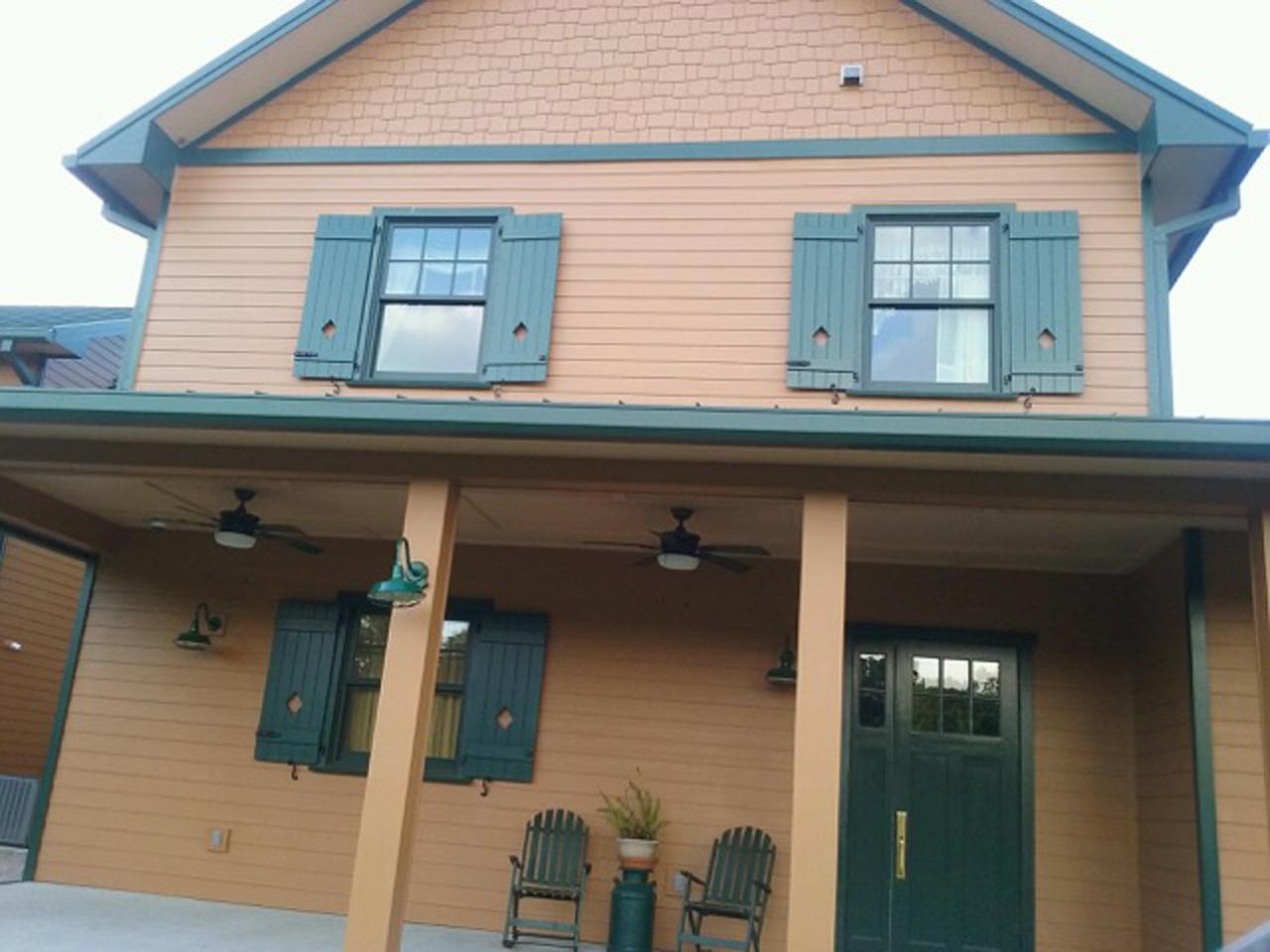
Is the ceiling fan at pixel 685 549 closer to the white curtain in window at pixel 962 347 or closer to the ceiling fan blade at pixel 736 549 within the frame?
the ceiling fan blade at pixel 736 549

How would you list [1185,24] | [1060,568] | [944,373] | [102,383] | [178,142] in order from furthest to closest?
1. [1185,24]
2. [102,383]
3. [178,142]
4. [1060,568]
5. [944,373]

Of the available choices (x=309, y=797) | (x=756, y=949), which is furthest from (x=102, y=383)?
(x=756, y=949)

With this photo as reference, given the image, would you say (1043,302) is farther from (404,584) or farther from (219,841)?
(219,841)

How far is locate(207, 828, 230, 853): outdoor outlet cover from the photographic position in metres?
7.52

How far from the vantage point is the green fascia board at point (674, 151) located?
6.81 metres

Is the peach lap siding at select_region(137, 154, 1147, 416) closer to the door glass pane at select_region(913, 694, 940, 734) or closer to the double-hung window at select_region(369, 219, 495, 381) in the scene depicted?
the double-hung window at select_region(369, 219, 495, 381)

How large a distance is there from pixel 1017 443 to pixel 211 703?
5.52 meters

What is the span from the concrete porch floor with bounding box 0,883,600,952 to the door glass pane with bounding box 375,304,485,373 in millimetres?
Answer: 3263

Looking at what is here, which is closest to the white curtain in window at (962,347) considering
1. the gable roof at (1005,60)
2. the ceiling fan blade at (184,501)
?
the gable roof at (1005,60)

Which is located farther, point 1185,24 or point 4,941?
point 1185,24

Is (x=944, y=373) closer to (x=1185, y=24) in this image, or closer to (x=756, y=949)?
(x=756, y=949)

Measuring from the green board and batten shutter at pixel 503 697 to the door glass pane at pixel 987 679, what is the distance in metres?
2.66

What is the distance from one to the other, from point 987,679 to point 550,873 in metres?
2.85

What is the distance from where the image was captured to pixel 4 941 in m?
5.71
